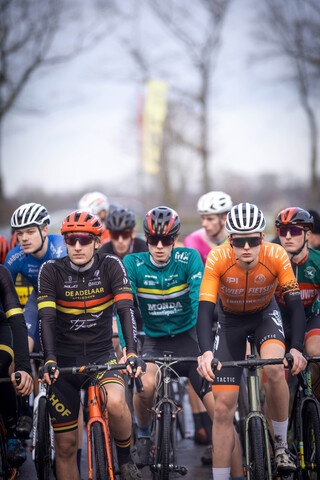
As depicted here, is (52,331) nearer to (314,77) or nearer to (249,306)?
(249,306)

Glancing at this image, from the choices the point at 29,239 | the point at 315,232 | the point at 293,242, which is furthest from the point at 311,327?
the point at 29,239

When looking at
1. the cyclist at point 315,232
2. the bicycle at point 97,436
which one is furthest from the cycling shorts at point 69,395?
the cyclist at point 315,232

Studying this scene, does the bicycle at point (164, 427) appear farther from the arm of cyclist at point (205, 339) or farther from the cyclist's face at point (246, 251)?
the cyclist's face at point (246, 251)

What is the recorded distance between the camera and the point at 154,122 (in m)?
17.9

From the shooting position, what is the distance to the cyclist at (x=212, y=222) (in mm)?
6852

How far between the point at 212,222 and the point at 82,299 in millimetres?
2782

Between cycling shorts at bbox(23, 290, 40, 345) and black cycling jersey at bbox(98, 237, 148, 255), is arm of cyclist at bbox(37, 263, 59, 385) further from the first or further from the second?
black cycling jersey at bbox(98, 237, 148, 255)

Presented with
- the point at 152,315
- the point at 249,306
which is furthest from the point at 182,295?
the point at 249,306

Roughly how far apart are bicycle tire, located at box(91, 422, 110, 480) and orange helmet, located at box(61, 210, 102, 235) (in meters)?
1.62

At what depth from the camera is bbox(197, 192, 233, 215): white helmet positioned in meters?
6.86

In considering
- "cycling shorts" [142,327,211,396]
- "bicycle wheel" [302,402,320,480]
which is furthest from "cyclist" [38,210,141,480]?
"bicycle wheel" [302,402,320,480]

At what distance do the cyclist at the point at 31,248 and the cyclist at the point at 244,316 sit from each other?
2.00 metres

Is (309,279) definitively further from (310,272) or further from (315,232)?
(315,232)

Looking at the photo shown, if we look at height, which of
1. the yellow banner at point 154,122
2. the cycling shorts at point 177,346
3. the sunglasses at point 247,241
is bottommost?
the cycling shorts at point 177,346
